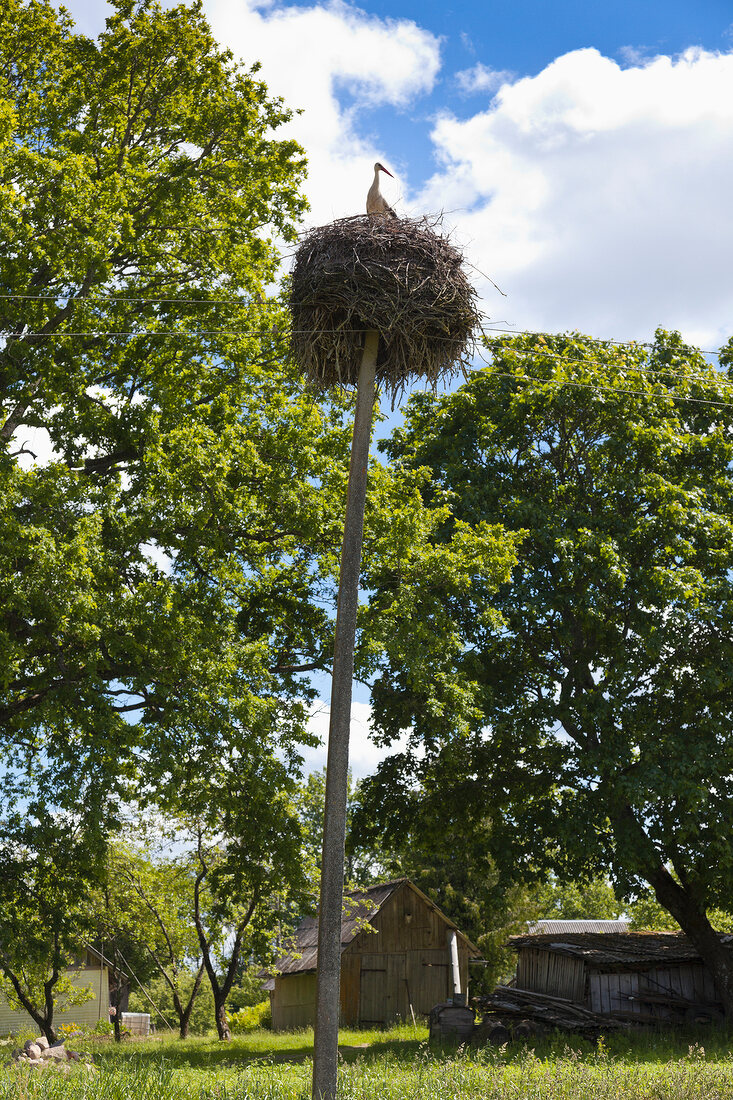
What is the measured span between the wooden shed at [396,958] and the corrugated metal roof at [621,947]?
17.0 feet

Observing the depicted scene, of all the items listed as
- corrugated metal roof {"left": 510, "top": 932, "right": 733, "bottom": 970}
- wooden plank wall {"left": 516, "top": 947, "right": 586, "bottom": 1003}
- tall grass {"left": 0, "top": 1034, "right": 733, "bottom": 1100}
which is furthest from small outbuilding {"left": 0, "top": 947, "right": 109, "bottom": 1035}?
tall grass {"left": 0, "top": 1034, "right": 733, "bottom": 1100}

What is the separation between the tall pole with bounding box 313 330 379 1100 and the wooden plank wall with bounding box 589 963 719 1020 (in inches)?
687

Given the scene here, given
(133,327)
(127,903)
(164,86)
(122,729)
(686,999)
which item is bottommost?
(686,999)

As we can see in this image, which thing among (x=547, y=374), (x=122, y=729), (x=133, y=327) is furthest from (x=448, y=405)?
(x=122, y=729)

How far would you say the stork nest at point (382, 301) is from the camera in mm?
10758

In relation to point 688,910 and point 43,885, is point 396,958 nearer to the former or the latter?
point 688,910

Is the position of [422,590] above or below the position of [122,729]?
above

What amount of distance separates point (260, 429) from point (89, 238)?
4364mm

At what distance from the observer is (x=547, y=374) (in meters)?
22.2

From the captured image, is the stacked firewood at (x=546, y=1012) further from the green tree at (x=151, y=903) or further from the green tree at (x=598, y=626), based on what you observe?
the green tree at (x=151, y=903)

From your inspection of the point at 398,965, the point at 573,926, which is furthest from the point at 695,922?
the point at 573,926

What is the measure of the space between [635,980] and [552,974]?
108 inches

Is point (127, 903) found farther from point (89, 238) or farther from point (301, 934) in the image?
point (89, 238)

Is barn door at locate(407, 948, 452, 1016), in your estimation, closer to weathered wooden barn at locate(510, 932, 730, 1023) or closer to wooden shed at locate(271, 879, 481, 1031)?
wooden shed at locate(271, 879, 481, 1031)
